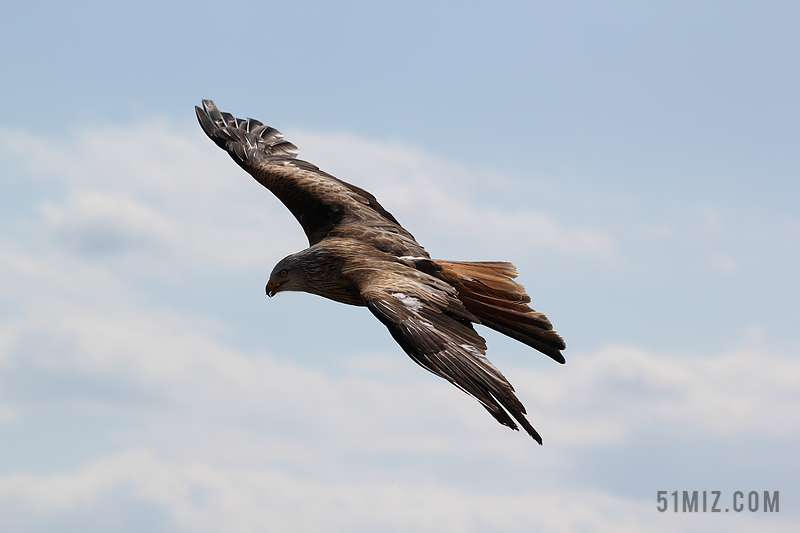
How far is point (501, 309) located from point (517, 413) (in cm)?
274

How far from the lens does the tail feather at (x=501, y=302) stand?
9.36 metres

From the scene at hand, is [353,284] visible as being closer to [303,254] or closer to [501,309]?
[303,254]

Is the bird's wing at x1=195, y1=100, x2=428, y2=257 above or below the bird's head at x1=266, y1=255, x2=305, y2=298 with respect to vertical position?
above

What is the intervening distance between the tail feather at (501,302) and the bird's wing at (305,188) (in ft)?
2.32

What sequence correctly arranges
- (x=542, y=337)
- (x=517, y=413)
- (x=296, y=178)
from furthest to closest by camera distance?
1. (x=296, y=178)
2. (x=542, y=337)
3. (x=517, y=413)

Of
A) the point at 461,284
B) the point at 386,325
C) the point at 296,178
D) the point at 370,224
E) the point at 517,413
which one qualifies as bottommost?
the point at 517,413

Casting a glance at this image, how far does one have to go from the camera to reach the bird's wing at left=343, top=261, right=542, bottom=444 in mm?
7203

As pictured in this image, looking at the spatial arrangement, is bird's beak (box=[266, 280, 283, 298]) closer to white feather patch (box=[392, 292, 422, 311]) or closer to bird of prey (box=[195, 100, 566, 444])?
bird of prey (box=[195, 100, 566, 444])

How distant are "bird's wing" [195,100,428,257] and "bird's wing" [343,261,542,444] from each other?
46.4 inches

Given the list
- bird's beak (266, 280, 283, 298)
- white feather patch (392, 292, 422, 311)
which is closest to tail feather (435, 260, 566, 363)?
white feather patch (392, 292, 422, 311)

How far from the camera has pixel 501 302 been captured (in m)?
9.78

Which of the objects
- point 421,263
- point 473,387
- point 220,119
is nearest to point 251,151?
point 220,119

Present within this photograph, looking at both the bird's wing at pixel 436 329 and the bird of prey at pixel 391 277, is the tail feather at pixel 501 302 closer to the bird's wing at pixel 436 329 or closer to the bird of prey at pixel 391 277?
the bird of prey at pixel 391 277

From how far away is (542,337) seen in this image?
368 inches
